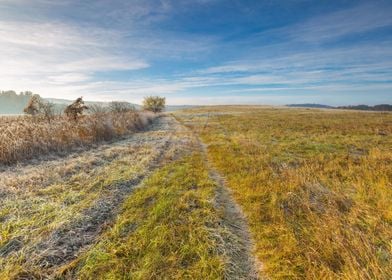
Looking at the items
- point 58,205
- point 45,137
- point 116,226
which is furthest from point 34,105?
point 116,226

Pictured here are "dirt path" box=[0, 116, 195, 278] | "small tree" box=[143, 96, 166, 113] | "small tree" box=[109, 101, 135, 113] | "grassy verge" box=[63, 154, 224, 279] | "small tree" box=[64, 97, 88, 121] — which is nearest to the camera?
"grassy verge" box=[63, 154, 224, 279]

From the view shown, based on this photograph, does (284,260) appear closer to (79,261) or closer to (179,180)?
(79,261)

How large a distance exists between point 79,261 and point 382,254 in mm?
5485

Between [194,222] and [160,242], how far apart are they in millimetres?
1140

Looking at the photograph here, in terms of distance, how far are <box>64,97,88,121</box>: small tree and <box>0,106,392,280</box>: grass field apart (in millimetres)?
10316

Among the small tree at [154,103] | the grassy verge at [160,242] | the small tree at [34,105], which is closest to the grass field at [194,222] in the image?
the grassy verge at [160,242]

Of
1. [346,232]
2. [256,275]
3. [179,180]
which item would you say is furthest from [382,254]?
[179,180]

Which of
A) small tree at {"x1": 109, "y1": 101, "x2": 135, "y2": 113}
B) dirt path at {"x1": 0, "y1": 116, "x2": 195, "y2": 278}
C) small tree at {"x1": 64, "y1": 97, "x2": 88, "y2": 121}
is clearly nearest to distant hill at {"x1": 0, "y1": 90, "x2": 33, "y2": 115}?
small tree at {"x1": 109, "y1": 101, "x2": 135, "y2": 113}

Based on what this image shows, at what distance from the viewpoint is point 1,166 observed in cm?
963

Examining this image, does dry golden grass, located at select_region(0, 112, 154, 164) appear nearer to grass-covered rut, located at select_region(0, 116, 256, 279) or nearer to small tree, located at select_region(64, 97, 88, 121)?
grass-covered rut, located at select_region(0, 116, 256, 279)

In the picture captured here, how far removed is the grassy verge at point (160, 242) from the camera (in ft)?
13.2

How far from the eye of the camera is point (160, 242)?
4.79 meters

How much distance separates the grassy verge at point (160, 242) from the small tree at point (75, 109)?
50.6 ft

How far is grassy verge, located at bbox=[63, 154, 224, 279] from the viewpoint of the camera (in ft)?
13.2
